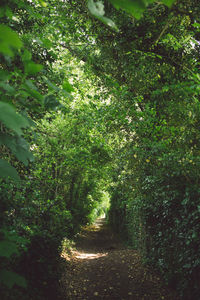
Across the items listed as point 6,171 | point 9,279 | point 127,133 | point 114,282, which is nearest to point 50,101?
point 6,171

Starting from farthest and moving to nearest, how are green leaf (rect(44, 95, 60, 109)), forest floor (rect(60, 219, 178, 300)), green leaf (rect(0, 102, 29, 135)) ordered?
forest floor (rect(60, 219, 178, 300))
green leaf (rect(44, 95, 60, 109))
green leaf (rect(0, 102, 29, 135))

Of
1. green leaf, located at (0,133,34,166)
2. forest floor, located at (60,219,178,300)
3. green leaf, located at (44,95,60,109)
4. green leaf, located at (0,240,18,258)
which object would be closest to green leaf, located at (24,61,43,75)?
green leaf, located at (44,95,60,109)

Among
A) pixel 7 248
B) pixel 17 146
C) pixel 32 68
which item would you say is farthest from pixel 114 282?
pixel 32 68

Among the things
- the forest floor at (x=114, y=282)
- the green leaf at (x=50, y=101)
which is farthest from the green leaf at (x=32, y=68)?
the forest floor at (x=114, y=282)

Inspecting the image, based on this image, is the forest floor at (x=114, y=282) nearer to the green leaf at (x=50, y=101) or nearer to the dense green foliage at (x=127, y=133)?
the dense green foliage at (x=127, y=133)

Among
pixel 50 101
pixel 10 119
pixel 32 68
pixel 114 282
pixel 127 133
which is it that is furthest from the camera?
pixel 127 133

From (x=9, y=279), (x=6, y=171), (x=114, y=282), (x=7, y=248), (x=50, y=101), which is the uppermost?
(x=50, y=101)

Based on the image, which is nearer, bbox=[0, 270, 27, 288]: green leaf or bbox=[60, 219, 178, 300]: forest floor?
bbox=[0, 270, 27, 288]: green leaf

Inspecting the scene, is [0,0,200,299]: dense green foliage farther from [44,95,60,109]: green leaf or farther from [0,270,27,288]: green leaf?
[0,270,27,288]: green leaf

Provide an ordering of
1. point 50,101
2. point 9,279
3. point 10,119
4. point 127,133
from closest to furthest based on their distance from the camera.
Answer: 1. point 10,119
2. point 9,279
3. point 50,101
4. point 127,133

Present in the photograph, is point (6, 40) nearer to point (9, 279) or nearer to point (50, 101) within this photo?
point (50, 101)

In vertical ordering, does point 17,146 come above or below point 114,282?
above

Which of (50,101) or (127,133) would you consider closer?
(50,101)

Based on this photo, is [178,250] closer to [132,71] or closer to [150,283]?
[150,283]
